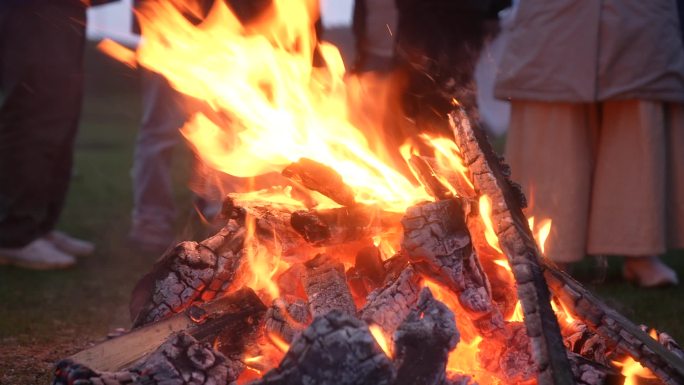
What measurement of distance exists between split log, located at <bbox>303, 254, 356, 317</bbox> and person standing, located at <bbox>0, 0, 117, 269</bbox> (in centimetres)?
233

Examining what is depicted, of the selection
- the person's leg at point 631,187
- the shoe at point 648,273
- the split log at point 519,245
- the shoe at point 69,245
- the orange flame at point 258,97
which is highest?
the orange flame at point 258,97

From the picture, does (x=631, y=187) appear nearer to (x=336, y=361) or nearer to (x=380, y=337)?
(x=380, y=337)

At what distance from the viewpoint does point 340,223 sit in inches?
100

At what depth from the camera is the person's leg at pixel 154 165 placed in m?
5.05

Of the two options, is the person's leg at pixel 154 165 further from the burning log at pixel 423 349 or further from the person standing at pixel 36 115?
the burning log at pixel 423 349

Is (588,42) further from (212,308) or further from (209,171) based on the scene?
(212,308)

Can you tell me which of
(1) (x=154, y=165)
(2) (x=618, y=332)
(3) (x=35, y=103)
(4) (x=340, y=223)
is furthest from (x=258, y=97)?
(1) (x=154, y=165)

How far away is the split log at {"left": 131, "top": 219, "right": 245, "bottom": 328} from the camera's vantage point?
2.54 metres

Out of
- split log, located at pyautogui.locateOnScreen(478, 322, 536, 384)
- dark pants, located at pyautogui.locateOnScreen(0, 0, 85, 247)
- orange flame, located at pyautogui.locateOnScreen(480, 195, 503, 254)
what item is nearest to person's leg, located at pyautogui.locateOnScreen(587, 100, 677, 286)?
orange flame, located at pyautogui.locateOnScreen(480, 195, 503, 254)

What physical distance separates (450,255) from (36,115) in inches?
111

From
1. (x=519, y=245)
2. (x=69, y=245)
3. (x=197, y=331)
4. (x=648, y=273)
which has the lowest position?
(x=648, y=273)

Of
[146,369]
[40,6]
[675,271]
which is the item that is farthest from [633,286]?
[40,6]

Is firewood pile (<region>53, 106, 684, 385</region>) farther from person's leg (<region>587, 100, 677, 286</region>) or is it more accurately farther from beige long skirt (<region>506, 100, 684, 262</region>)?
person's leg (<region>587, 100, 677, 286</region>)

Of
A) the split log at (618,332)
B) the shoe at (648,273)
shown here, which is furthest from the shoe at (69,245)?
the split log at (618,332)
